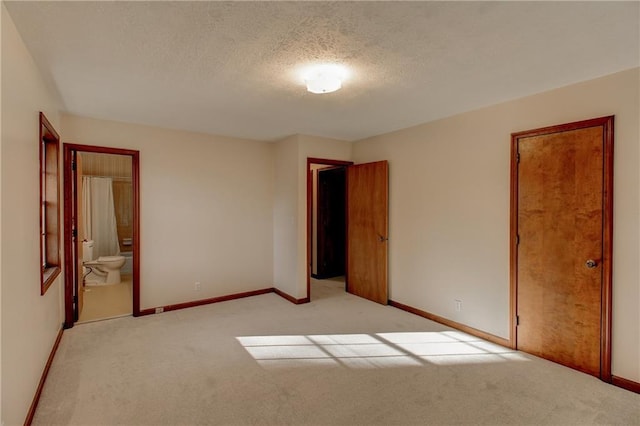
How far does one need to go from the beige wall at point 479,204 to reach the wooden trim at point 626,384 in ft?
0.13

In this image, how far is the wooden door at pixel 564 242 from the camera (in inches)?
102

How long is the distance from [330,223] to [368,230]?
171 centimetres

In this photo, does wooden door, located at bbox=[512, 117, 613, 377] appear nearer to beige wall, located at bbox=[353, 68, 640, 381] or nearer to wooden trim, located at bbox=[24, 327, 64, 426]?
beige wall, located at bbox=[353, 68, 640, 381]

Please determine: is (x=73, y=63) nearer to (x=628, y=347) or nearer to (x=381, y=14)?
(x=381, y=14)

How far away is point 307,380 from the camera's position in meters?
2.58

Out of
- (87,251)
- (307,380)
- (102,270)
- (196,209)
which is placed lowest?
(307,380)

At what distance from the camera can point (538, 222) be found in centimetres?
296

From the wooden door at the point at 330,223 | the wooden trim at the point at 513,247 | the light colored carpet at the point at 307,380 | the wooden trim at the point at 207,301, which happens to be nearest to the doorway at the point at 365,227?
the wooden trim at the point at 207,301

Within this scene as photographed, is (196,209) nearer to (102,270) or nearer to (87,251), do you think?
(102,270)

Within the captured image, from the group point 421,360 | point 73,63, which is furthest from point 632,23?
point 73,63

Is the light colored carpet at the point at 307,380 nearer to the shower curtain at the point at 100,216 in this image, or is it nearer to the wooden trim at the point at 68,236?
the wooden trim at the point at 68,236

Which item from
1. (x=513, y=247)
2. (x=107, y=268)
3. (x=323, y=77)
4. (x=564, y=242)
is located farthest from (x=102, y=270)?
(x=564, y=242)

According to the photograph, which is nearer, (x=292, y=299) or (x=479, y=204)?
(x=479, y=204)

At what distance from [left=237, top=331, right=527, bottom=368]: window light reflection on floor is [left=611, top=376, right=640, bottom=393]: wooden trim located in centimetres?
61
